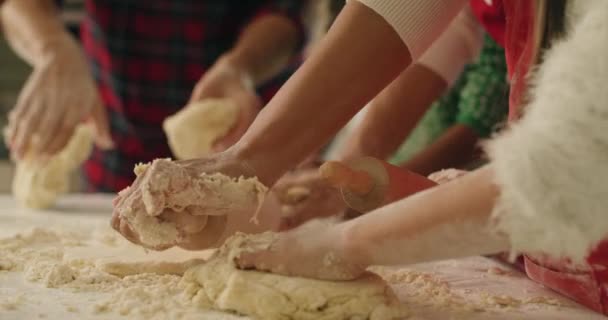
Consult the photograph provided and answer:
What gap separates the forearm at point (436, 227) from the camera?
575 millimetres

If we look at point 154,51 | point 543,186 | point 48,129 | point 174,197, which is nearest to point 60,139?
point 48,129

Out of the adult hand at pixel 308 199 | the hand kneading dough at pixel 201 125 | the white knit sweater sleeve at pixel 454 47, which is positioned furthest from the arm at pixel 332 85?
the hand kneading dough at pixel 201 125

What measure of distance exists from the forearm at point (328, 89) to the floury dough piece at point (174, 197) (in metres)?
0.04

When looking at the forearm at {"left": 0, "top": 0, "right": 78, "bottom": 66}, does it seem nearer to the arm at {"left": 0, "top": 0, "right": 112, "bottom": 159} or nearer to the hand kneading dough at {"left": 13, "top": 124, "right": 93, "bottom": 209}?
the arm at {"left": 0, "top": 0, "right": 112, "bottom": 159}

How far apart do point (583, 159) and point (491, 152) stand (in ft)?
0.24

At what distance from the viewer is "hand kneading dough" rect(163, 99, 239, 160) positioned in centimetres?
135

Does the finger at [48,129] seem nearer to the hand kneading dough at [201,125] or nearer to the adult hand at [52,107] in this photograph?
the adult hand at [52,107]

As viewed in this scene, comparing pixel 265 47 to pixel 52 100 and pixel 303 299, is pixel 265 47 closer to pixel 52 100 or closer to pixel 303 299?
pixel 52 100

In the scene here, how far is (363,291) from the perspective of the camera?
0.68 m

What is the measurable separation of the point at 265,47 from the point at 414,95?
1.85 feet

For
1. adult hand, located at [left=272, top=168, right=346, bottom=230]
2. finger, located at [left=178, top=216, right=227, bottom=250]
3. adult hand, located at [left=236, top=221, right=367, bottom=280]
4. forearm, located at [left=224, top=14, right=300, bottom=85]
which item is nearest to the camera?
adult hand, located at [left=236, top=221, right=367, bottom=280]

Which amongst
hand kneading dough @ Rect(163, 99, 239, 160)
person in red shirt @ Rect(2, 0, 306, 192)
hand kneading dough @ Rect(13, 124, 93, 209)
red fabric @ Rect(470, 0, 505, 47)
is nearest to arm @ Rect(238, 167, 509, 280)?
red fabric @ Rect(470, 0, 505, 47)

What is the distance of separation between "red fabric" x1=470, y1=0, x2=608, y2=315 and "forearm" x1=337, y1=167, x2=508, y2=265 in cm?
13

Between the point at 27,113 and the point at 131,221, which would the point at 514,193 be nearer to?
the point at 131,221
